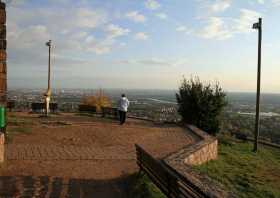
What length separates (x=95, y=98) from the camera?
31.5m

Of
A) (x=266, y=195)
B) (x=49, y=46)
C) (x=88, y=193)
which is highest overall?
(x=49, y=46)

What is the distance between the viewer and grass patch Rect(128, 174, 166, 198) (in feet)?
22.9

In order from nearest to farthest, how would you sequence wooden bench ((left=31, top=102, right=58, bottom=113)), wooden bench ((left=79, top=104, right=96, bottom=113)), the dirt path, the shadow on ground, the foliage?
the shadow on ground < the dirt path < wooden bench ((left=31, top=102, right=58, bottom=113)) < wooden bench ((left=79, top=104, right=96, bottom=113)) < the foliage

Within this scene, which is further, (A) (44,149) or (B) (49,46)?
(B) (49,46)

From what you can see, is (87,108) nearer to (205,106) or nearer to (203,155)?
(205,106)

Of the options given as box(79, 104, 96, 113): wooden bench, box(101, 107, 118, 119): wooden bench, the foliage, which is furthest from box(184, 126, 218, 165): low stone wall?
the foliage

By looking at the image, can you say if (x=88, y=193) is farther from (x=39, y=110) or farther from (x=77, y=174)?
(x=39, y=110)

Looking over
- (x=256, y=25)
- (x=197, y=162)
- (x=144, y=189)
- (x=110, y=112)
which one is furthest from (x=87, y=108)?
(x=144, y=189)

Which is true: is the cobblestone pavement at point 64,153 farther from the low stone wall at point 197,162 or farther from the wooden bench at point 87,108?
the wooden bench at point 87,108

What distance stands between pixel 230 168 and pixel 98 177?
19.1 ft

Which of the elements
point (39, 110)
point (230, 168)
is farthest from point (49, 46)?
point (230, 168)

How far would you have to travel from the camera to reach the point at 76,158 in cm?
985

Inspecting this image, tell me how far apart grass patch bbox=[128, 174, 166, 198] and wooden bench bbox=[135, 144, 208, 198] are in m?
0.25

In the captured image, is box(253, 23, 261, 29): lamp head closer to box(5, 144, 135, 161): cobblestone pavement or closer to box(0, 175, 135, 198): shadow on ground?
box(5, 144, 135, 161): cobblestone pavement
